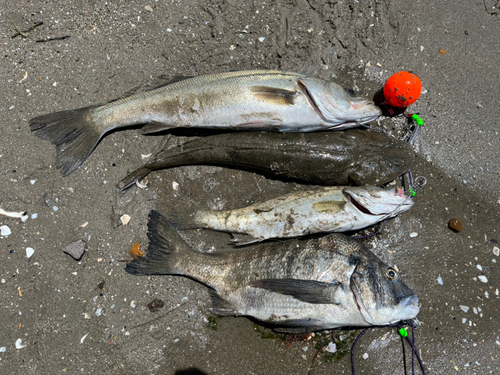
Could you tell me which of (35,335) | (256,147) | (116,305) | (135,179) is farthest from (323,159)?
(35,335)

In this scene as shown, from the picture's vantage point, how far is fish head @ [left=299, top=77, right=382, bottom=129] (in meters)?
3.61

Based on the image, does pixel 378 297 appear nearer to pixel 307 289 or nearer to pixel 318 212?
pixel 307 289

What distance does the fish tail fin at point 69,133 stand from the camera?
12.5ft

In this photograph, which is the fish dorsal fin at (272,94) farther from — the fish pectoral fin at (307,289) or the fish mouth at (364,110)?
the fish pectoral fin at (307,289)

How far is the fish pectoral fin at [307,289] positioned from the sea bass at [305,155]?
1.32 m

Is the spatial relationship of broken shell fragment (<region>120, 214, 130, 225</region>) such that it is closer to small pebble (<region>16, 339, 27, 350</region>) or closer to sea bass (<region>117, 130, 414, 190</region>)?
sea bass (<region>117, 130, 414, 190</region>)

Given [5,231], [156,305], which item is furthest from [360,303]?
[5,231]

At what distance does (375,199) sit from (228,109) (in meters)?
2.09

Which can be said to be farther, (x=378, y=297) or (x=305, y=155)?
(x=305, y=155)

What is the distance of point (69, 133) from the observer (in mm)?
3826

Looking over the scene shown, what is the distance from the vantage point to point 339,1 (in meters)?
4.32

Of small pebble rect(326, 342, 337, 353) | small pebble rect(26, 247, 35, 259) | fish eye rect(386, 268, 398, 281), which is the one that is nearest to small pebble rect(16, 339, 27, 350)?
small pebble rect(26, 247, 35, 259)

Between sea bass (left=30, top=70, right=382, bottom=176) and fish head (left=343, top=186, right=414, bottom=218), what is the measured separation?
88cm

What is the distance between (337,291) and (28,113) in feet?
14.9
